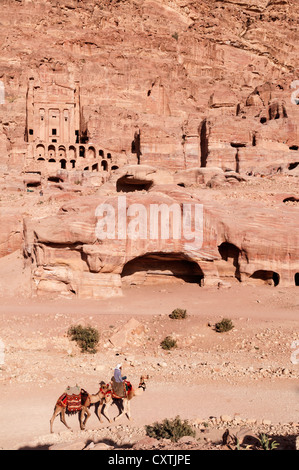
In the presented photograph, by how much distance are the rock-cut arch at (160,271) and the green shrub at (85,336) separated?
247 inches

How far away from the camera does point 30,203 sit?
1115 inches

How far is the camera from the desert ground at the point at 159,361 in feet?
26.2

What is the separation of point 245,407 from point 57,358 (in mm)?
6160

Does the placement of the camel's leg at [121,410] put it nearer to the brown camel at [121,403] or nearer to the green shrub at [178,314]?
the brown camel at [121,403]

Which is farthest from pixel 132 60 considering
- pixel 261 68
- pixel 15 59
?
pixel 261 68

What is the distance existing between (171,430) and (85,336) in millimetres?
6170

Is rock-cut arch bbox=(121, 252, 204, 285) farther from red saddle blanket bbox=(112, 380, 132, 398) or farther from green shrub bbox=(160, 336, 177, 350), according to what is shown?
red saddle blanket bbox=(112, 380, 132, 398)

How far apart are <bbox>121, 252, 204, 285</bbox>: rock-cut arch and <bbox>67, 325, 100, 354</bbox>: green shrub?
6264 mm

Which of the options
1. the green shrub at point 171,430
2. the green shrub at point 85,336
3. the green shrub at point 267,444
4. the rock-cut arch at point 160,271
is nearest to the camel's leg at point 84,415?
the green shrub at point 171,430

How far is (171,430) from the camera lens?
279 inches

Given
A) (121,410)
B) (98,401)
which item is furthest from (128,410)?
(98,401)

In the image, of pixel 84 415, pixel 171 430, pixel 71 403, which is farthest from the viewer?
pixel 84 415

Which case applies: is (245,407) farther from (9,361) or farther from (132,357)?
(9,361)

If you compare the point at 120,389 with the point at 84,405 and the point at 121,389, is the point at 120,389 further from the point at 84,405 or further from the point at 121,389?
the point at 84,405
